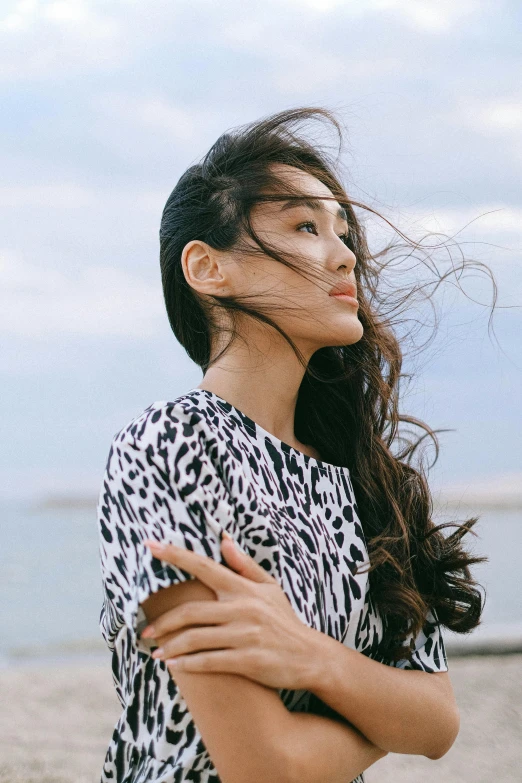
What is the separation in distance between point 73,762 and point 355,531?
2.45 m

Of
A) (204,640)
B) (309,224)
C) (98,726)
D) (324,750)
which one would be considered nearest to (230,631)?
(204,640)

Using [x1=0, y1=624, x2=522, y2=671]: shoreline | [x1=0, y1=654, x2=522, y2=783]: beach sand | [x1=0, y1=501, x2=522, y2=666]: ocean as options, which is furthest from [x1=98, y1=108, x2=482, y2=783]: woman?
[x1=0, y1=624, x2=522, y2=671]: shoreline

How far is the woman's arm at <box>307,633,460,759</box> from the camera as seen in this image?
4.52ft

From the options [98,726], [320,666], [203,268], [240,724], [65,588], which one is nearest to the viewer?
[240,724]

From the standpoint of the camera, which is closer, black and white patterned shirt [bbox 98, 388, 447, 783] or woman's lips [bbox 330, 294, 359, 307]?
black and white patterned shirt [bbox 98, 388, 447, 783]

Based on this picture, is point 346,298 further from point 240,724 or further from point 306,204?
point 240,724

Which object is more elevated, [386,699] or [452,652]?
[386,699]

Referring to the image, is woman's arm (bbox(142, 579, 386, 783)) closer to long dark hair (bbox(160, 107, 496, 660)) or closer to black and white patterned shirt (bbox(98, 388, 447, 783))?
black and white patterned shirt (bbox(98, 388, 447, 783))

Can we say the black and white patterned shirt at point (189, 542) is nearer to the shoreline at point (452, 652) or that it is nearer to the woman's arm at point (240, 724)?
the woman's arm at point (240, 724)

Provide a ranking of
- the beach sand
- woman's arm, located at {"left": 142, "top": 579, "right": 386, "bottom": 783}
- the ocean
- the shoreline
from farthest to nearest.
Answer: the ocean
the shoreline
the beach sand
woman's arm, located at {"left": 142, "top": 579, "right": 386, "bottom": 783}

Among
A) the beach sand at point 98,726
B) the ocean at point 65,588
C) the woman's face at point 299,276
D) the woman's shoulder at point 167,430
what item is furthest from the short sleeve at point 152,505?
the beach sand at point 98,726

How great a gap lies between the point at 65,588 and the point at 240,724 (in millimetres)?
6307

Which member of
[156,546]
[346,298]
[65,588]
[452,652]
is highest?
[346,298]

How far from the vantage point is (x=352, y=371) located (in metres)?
2.03
